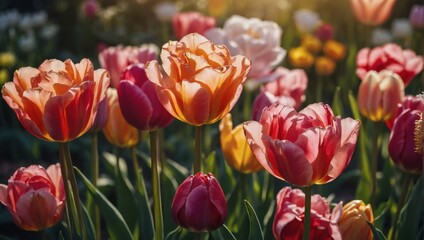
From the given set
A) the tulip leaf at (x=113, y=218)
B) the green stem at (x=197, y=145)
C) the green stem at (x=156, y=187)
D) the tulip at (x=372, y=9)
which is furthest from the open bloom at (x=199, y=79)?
the tulip at (x=372, y=9)

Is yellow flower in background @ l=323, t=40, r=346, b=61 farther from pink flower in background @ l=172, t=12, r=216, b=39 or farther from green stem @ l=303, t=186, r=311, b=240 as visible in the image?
green stem @ l=303, t=186, r=311, b=240

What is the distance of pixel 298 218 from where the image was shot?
1335 millimetres

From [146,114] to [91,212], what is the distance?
0.61 metres

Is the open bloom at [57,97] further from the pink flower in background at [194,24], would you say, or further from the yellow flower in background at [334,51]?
the yellow flower in background at [334,51]

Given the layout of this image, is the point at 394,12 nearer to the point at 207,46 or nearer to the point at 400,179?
the point at 400,179

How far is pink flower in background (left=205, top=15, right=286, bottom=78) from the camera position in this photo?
2098 mm

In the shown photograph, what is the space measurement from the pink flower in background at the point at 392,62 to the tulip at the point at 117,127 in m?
0.71

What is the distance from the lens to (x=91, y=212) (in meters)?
2.06

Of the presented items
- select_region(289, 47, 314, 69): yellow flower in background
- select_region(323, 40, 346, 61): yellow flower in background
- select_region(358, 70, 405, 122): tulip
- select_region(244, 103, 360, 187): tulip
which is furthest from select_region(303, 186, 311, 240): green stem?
select_region(323, 40, 346, 61): yellow flower in background

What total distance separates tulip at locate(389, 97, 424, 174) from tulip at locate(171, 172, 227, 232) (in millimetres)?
462

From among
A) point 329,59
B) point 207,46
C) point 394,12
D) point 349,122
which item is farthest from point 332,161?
point 394,12

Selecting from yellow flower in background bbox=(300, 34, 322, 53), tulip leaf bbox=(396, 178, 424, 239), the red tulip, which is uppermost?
the red tulip

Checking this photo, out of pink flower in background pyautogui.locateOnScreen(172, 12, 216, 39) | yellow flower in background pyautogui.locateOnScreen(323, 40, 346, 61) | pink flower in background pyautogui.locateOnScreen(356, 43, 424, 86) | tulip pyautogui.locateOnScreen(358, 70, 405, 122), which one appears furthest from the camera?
yellow flower in background pyautogui.locateOnScreen(323, 40, 346, 61)

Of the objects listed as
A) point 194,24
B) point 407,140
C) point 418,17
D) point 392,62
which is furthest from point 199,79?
point 418,17
